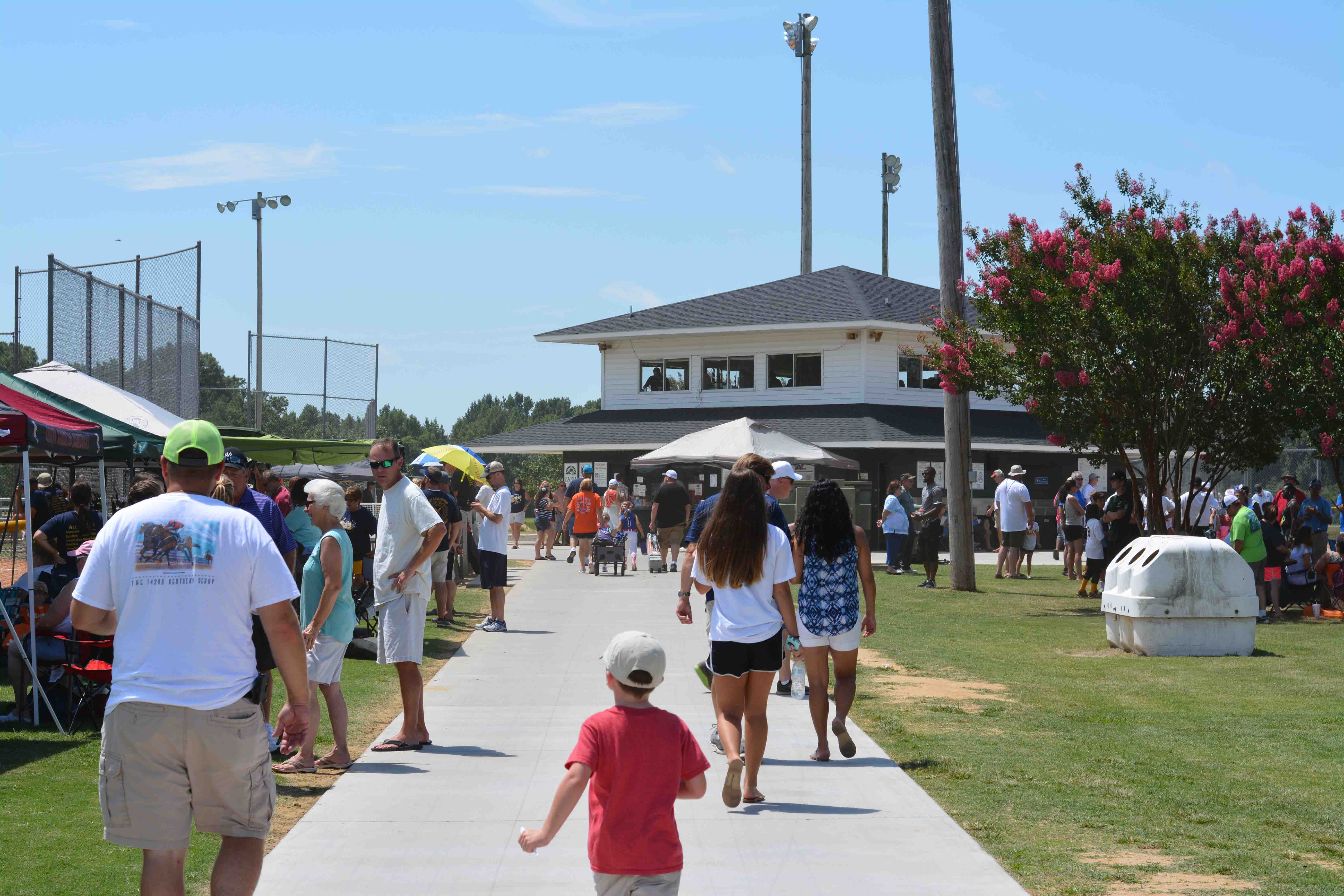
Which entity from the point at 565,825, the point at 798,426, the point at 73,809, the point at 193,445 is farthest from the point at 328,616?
the point at 798,426

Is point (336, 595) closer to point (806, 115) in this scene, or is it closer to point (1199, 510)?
point (1199, 510)

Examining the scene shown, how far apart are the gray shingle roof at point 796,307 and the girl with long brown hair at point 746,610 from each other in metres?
27.6

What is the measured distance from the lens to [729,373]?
36688 mm

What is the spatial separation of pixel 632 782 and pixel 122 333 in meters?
16.5

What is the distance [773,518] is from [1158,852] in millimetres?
2810

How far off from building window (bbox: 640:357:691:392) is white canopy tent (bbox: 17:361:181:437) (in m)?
23.3

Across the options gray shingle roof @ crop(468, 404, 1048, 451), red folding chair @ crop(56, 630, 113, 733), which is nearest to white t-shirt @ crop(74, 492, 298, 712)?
red folding chair @ crop(56, 630, 113, 733)

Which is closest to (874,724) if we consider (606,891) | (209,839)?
(209,839)

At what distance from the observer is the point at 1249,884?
5.37 meters

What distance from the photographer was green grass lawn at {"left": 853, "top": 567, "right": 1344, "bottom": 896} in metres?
5.87

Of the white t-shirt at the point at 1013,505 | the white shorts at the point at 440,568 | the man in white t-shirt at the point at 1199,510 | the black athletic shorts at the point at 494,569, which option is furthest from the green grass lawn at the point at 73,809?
the white t-shirt at the point at 1013,505

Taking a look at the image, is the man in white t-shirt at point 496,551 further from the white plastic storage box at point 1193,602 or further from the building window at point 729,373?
the building window at point 729,373

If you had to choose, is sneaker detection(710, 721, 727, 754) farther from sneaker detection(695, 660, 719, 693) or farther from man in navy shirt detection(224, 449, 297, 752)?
man in navy shirt detection(224, 449, 297, 752)

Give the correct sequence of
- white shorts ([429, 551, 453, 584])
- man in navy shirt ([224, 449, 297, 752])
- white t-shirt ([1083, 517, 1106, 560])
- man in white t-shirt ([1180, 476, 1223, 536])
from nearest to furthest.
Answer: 1. man in navy shirt ([224, 449, 297, 752])
2. white shorts ([429, 551, 453, 584])
3. man in white t-shirt ([1180, 476, 1223, 536])
4. white t-shirt ([1083, 517, 1106, 560])
